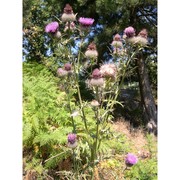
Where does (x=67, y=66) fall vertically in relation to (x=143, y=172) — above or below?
above

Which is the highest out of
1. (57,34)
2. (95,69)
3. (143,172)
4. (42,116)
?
(57,34)

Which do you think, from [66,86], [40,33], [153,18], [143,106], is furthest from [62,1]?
[66,86]

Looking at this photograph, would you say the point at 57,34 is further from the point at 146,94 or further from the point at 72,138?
the point at 146,94

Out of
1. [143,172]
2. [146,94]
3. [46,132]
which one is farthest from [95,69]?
[146,94]

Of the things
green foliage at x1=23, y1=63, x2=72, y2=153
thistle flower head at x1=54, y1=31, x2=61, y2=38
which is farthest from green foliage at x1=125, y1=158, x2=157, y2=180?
thistle flower head at x1=54, y1=31, x2=61, y2=38

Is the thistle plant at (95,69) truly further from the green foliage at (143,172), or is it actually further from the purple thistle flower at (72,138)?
the green foliage at (143,172)

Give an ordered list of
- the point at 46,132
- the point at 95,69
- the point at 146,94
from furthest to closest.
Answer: the point at 146,94 → the point at 46,132 → the point at 95,69

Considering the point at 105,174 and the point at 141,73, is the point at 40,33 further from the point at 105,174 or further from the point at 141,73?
the point at 105,174

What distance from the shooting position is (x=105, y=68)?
153 cm

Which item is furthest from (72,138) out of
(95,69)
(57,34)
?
(57,34)

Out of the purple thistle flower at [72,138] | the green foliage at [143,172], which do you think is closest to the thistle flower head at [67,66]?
the purple thistle flower at [72,138]

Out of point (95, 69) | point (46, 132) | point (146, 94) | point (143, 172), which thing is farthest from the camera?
point (146, 94)

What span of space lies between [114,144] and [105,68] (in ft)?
4.84

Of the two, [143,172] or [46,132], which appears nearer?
[143,172]
